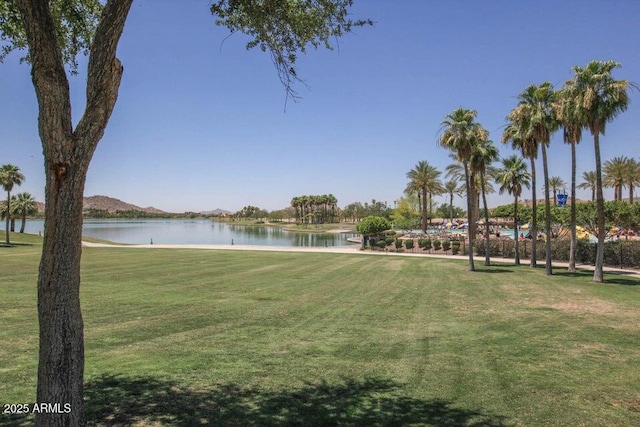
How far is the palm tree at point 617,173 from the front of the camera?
6381cm

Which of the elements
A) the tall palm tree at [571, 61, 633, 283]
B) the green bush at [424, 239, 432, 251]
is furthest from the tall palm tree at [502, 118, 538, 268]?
the green bush at [424, 239, 432, 251]

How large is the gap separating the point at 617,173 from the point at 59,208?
256ft

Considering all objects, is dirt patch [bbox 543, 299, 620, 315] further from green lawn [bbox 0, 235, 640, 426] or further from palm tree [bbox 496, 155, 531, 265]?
palm tree [bbox 496, 155, 531, 265]

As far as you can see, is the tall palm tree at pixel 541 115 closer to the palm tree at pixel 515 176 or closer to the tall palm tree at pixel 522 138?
the tall palm tree at pixel 522 138

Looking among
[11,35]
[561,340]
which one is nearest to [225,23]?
[11,35]

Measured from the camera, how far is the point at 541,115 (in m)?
25.2

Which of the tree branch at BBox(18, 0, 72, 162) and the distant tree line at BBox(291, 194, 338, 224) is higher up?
the distant tree line at BBox(291, 194, 338, 224)

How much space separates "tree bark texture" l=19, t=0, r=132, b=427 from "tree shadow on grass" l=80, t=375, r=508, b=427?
148 centimetres

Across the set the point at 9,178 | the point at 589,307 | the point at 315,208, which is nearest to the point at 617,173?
the point at 589,307

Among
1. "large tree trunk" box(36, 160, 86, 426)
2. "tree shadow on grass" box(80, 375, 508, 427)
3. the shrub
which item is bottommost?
"tree shadow on grass" box(80, 375, 508, 427)

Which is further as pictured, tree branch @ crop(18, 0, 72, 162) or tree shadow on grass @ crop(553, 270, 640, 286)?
tree shadow on grass @ crop(553, 270, 640, 286)

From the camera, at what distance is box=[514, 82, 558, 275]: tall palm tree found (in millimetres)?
25078

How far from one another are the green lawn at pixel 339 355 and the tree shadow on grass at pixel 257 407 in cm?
3

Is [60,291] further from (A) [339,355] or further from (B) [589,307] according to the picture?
(B) [589,307]
